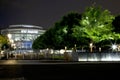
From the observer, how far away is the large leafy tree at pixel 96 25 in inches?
2520

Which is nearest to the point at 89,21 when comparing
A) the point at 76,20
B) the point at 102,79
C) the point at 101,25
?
the point at 101,25

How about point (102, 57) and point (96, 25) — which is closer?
point (102, 57)

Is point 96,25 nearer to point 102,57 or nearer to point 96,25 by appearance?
point 96,25

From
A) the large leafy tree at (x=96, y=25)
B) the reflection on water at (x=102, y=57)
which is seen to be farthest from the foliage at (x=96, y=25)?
the reflection on water at (x=102, y=57)

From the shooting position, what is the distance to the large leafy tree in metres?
64.0

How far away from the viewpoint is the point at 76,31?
6912cm

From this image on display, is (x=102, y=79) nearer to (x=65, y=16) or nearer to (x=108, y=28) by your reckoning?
(x=108, y=28)

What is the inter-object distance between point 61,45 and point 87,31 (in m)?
25.0

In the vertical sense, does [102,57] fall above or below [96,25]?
below

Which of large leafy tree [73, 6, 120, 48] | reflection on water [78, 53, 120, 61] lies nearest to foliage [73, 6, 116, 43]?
large leafy tree [73, 6, 120, 48]

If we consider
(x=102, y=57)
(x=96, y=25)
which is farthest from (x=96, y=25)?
(x=102, y=57)

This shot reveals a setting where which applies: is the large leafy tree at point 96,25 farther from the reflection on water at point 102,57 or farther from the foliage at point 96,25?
the reflection on water at point 102,57

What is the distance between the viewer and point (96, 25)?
64688 millimetres

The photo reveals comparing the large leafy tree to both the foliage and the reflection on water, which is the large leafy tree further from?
the reflection on water
